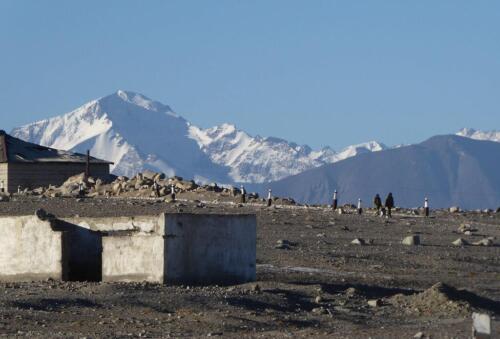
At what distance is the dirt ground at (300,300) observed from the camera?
2127 cm

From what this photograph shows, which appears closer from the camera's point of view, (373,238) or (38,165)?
(373,238)

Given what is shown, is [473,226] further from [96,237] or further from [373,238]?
[96,237]

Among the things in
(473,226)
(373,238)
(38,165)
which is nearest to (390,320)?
(373,238)

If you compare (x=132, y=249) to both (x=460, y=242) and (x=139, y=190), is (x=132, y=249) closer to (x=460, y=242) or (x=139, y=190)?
(x=460, y=242)

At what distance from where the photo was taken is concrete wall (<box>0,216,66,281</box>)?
26.3 m

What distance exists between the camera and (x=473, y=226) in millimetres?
48625

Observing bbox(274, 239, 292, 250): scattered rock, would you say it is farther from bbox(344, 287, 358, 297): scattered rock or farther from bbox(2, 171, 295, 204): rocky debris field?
bbox(2, 171, 295, 204): rocky debris field

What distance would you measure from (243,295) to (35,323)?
4389 mm

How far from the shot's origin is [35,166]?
253ft

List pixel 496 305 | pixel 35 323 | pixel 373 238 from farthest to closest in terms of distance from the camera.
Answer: pixel 373 238
pixel 496 305
pixel 35 323

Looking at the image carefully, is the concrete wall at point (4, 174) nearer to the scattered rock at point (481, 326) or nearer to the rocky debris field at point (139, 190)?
the rocky debris field at point (139, 190)

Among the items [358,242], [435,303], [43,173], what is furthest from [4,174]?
[435,303]

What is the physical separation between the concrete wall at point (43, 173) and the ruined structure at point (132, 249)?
46.9 meters

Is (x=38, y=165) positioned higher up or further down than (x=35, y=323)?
higher up
